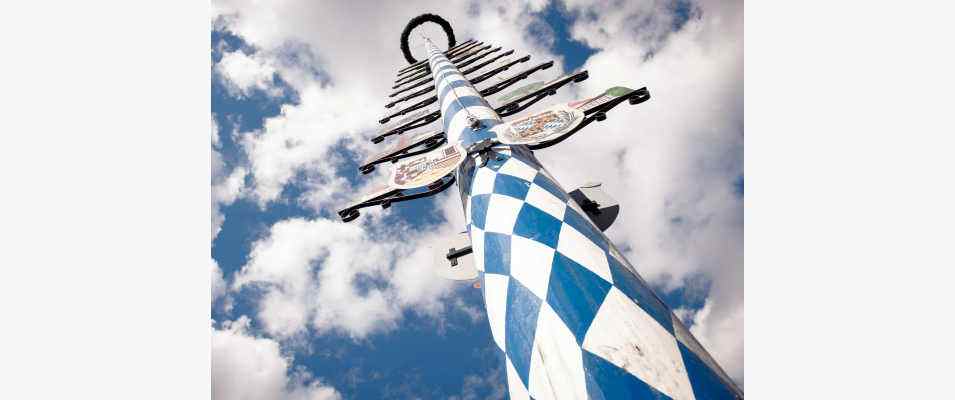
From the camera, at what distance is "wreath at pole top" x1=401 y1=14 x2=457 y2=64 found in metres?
11.7

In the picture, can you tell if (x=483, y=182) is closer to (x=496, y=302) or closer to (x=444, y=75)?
(x=496, y=302)

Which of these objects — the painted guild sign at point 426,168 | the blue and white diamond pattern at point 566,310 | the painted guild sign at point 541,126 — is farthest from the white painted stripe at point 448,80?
the blue and white diamond pattern at point 566,310

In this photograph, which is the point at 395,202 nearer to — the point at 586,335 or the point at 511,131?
the point at 511,131

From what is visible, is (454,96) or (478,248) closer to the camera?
(478,248)

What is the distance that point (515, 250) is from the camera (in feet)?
7.09

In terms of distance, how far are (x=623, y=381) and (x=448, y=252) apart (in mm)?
2543

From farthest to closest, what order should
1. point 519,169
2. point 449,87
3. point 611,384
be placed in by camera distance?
point 449,87 → point 519,169 → point 611,384

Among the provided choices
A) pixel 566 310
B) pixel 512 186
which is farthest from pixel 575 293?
pixel 512 186

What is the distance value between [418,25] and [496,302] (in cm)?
1139

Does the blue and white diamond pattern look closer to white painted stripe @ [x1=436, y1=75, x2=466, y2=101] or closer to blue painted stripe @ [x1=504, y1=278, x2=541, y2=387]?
blue painted stripe @ [x1=504, y1=278, x2=541, y2=387]

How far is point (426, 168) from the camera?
3.31 metres

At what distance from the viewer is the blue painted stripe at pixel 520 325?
1808mm

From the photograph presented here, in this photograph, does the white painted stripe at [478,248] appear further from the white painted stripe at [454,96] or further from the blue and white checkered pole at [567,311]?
the white painted stripe at [454,96]

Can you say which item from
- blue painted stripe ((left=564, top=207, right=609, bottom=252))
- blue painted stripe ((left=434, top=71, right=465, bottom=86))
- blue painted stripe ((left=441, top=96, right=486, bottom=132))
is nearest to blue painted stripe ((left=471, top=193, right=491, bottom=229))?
blue painted stripe ((left=564, top=207, right=609, bottom=252))
